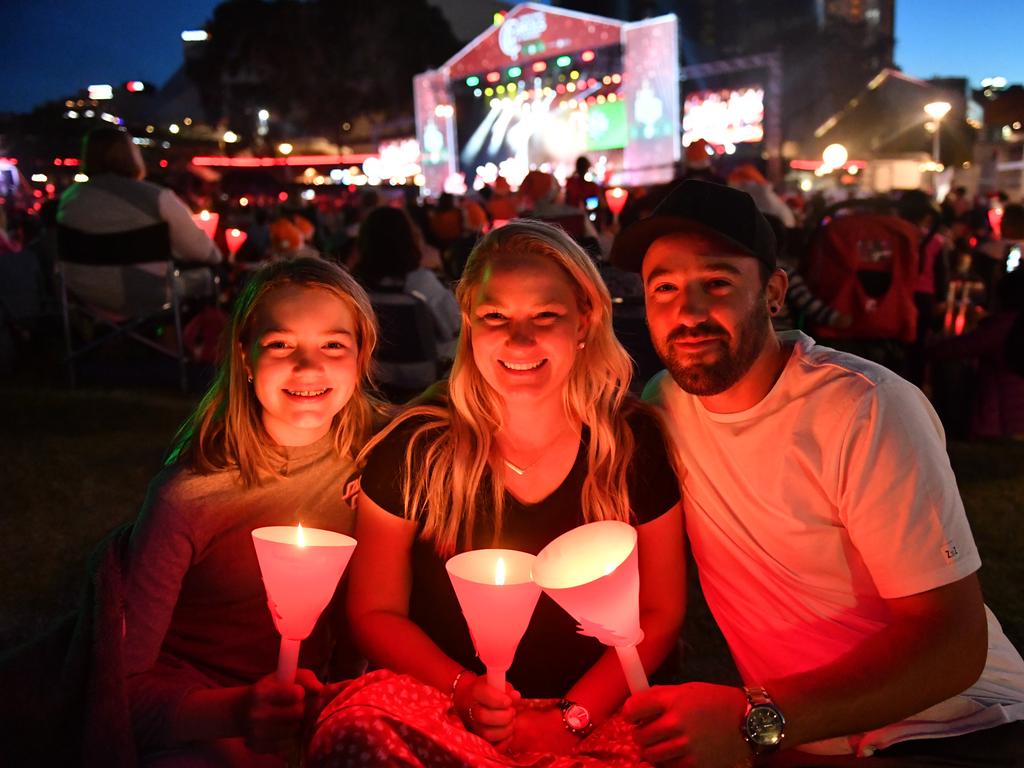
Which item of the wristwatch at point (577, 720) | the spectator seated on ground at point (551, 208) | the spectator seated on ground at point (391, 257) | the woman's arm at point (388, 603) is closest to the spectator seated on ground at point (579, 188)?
the spectator seated on ground at point (551, 208)

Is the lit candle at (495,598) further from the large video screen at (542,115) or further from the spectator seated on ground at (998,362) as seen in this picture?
the large video screen at (542,115)

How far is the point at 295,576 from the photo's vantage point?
5.60 ft

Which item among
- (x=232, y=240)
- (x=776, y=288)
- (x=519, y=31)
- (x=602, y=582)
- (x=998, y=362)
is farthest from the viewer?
(x=519, y=31)

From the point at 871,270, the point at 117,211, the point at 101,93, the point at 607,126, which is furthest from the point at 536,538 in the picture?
the point at 101,93

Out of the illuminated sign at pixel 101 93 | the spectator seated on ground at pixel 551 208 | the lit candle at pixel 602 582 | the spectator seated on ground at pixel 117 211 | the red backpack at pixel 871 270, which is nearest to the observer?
the lit candle at pixel 602 582

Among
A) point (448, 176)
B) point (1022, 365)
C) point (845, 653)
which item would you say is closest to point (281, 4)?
point (448, 176)

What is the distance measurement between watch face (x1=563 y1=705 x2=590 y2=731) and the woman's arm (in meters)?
0.29

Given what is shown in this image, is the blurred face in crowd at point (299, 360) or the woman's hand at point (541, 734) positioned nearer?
the woman's hand at point (541, 734)

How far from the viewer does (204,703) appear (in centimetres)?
201

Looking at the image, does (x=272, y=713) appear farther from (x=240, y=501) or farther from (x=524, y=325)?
(x=524, y=325)

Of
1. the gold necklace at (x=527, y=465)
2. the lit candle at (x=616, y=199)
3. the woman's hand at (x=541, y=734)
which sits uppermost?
the lit candle at (x=616, y=199)

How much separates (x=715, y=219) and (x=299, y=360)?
1154 mm

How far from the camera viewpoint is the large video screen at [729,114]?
2828 centimetres

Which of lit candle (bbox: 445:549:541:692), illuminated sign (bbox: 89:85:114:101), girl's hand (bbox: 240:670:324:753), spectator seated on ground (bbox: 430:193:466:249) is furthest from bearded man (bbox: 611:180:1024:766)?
illuminated sign (bbox: 89:85:114:101)
